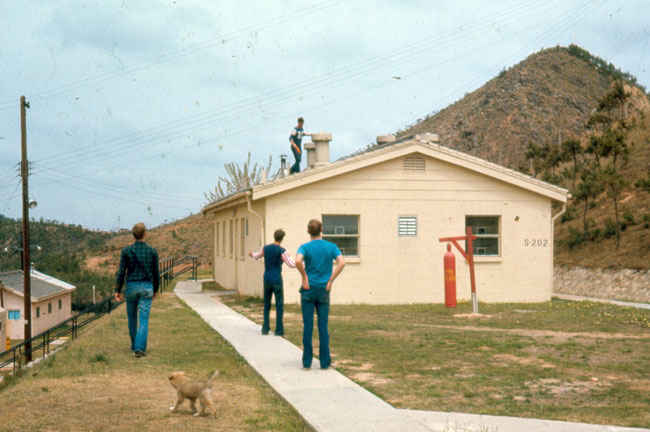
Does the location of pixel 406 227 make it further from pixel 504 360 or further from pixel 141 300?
pixel 141 300

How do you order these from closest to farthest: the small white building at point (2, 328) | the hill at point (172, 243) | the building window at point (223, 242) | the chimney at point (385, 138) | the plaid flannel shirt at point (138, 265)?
the plaid flannel shirt at point (138, 265) < the chimney at point (385, 138) < the building window at point (223, 242) < the small white building at point (2, 328) < the hill at point (172, 243)

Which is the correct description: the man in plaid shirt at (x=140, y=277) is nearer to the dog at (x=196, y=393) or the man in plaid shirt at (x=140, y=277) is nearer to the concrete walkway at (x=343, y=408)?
the concrete walkway at (x=343, y=408)

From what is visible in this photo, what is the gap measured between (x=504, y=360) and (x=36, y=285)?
33555 millimetres

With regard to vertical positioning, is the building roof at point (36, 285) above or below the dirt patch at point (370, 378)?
below

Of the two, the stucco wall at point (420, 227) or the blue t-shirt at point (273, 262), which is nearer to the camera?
the blue t-shirt at point (273, 262)

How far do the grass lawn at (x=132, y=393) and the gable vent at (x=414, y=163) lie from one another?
9114mm

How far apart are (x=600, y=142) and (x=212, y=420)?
28.8 m

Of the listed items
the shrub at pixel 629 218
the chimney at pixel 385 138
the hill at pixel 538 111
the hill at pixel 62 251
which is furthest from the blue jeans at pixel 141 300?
the hill at pixel 538 111

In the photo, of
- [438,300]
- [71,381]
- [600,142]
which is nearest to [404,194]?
[438,300]

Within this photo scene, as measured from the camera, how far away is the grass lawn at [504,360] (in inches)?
263

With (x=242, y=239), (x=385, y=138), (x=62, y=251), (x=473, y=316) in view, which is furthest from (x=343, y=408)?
(x=62, y=251)

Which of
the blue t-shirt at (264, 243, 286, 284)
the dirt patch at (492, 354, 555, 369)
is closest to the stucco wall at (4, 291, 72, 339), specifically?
the blue t-shirt at (264, 243, 286, 284)

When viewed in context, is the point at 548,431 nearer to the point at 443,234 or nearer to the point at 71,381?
the point at 71,381

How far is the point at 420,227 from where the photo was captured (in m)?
18.5
